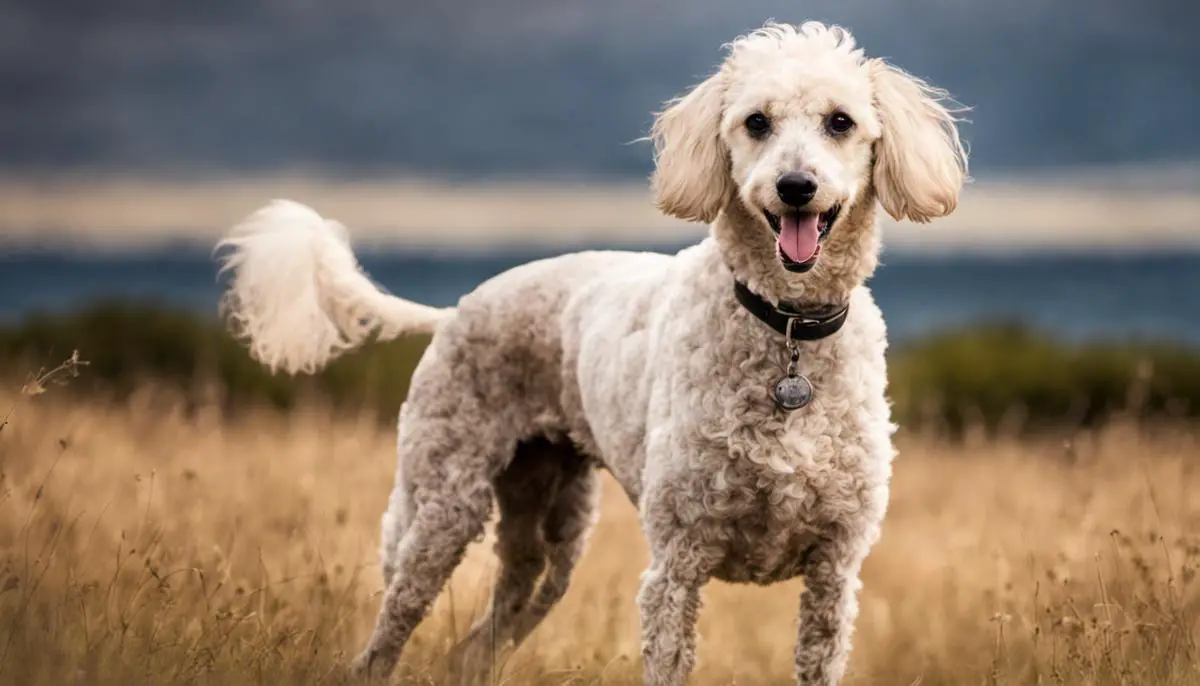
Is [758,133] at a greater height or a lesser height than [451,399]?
greater

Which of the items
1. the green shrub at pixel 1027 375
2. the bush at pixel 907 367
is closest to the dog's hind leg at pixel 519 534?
the bush at pixel 907 367

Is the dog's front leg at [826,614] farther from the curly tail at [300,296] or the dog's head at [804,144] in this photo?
the curly tail at [300,296]

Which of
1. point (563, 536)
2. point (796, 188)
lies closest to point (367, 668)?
point (563, 536)

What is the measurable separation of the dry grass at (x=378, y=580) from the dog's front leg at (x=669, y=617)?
0.76 meters

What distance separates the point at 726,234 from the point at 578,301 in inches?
44.8

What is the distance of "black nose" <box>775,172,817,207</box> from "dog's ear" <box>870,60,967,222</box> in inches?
18.1

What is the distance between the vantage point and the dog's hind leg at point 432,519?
19.1 feet

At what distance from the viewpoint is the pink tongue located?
433 centimetres

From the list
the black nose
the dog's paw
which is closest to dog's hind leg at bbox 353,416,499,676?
the dog's paw

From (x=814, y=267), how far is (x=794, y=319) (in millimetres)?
193

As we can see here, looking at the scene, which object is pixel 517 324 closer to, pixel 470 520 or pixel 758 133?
pixel 470 520

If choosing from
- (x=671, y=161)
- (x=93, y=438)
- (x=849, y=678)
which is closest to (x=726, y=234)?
(x=671, y=161)

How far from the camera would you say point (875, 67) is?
15.7ft

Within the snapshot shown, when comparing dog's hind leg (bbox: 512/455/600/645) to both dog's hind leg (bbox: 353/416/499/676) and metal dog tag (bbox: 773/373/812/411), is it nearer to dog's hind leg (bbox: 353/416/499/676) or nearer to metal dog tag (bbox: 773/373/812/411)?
dog's hind leg (bbox: 353/416/499/676)
